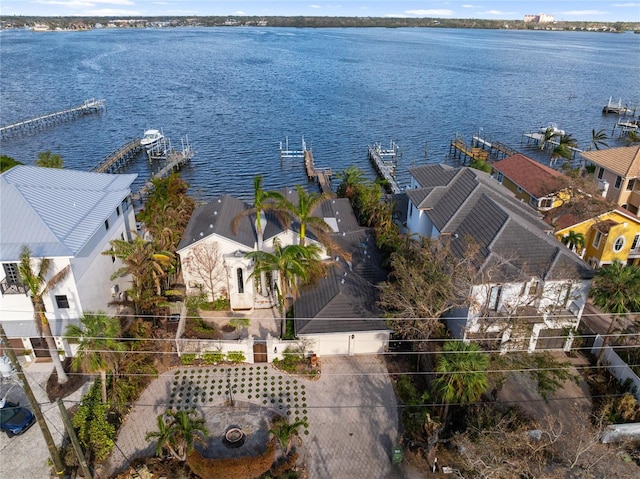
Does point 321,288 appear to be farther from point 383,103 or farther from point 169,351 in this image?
point 383,103

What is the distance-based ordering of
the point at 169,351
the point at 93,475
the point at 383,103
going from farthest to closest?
the point at 383,103 < the point at 169,351 < the point at 93,475

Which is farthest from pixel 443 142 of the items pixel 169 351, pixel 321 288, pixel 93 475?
pixel 93 475

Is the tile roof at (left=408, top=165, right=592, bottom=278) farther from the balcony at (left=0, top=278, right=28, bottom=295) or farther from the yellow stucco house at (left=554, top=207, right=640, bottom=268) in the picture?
the balcony at (left=0, top=278, right=28, bottom=295)

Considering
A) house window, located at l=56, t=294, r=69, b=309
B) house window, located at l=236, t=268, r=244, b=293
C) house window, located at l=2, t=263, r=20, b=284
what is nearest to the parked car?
house window, located at l=56, t=294, r=69, b=309

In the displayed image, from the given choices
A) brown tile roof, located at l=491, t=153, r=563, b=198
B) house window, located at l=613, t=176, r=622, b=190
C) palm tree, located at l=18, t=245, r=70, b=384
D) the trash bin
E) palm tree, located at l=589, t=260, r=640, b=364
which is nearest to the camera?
the trash bin

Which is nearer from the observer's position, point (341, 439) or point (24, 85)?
point (341, 439)

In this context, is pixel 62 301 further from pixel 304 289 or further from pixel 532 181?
pixel 532 181

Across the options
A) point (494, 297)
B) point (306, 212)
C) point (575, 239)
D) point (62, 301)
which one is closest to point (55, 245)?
point (62, 301)
